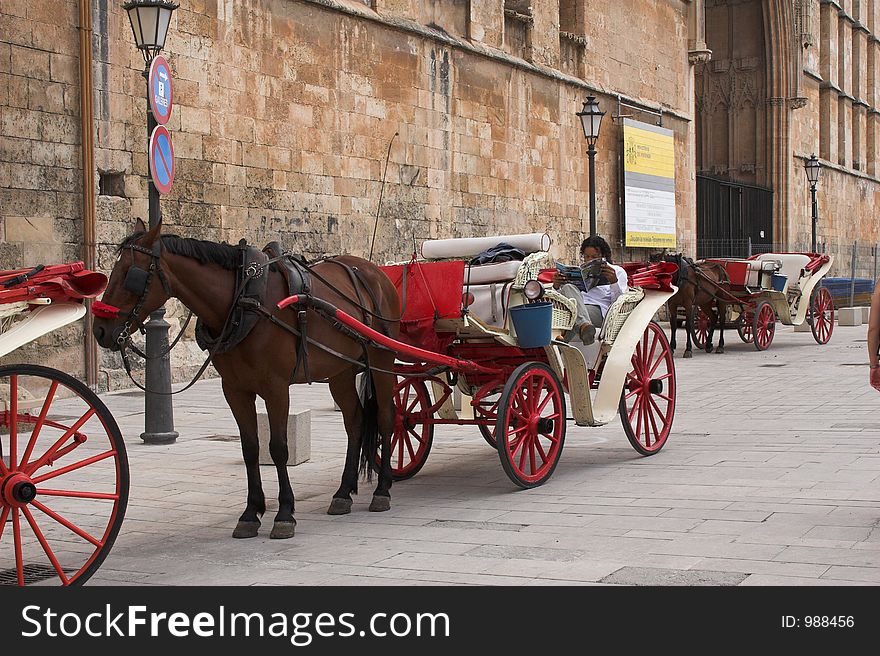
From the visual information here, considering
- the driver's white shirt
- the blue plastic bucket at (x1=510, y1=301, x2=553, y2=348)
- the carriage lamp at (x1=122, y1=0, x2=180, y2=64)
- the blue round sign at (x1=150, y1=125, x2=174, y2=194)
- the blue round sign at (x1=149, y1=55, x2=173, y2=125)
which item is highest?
the carriage lamp at (x1=122, y1=0, x2=180, y2=64)

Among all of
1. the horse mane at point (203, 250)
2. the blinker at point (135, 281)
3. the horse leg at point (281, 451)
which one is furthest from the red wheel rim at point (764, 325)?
the blinker at point (135, 281)

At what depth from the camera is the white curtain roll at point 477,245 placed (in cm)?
743

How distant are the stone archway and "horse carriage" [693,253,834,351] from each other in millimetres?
20158

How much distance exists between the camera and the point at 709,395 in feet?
40.2

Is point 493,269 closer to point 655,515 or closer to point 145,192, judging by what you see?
point 655,515

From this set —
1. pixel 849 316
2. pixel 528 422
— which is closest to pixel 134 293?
pixel 528 422

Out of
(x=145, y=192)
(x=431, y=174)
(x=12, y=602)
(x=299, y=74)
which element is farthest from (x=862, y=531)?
(x=431, y=174)

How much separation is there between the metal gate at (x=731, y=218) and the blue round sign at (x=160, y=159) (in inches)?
1048

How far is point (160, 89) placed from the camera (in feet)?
29.7

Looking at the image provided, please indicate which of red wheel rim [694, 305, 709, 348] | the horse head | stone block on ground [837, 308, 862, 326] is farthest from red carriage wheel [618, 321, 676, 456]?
stone block on ground [837, 308, 862, 326]

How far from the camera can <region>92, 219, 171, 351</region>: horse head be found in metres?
5.35

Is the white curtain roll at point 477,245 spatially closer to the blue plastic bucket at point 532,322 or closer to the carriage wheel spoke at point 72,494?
the blue plastic bucket at point 532,322

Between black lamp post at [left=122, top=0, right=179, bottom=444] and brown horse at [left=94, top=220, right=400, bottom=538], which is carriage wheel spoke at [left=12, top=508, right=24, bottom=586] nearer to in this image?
brown horse at [left=94, top=220, right=400, bottom=538]

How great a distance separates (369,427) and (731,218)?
30838 millimetres
